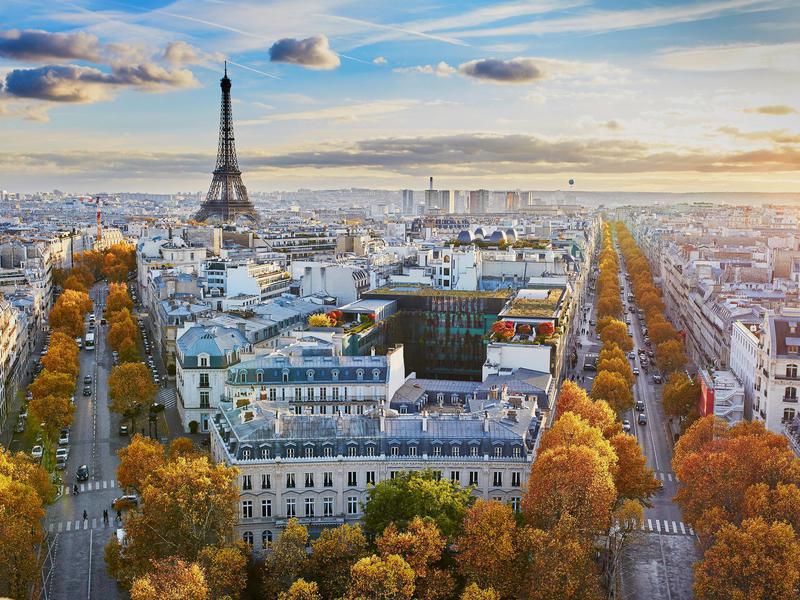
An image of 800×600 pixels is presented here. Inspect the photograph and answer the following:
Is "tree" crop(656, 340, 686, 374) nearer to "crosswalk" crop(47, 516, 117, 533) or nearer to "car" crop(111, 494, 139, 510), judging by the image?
"car" crop(111, 494, 139, 510)

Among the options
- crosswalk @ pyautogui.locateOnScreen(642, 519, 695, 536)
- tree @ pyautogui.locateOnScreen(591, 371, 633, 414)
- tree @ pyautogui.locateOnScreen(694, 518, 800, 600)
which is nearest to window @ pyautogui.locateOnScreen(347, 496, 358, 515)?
crosswalk @ pyautogui.locateOnScreen(642, 519, 695, 536)

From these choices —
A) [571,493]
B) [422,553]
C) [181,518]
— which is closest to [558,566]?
[571,493]

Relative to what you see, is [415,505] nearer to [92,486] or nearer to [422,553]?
[422,553]

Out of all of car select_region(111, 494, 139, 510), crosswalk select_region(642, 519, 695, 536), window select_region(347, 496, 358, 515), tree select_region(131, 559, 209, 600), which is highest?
tree select_region(131, 559, 209, 600)

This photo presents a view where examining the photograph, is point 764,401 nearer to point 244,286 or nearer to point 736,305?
point 736,305

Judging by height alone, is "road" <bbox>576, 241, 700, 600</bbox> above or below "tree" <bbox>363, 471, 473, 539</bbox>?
below

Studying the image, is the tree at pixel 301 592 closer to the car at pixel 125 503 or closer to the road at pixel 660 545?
the road at pixel 660 545

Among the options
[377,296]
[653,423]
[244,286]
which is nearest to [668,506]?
[653,423]
